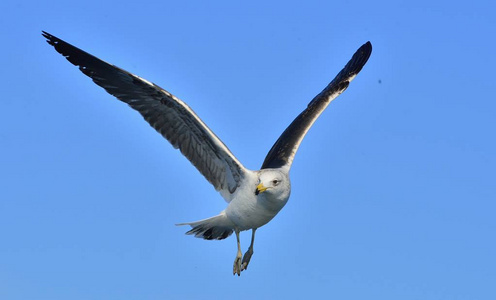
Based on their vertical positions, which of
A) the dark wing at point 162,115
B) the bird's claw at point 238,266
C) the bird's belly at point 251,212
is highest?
the dark wing at point 162,115

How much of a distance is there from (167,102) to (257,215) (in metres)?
2.76

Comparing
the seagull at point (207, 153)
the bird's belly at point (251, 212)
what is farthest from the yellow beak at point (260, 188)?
the bird's belly at point (251, 212)

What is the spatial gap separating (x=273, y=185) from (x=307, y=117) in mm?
3929

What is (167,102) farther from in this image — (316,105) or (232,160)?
(316,105)

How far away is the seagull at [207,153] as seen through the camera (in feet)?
52.4

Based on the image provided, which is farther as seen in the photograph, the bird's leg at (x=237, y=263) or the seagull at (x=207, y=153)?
the bird's leg at (x=237, y=263)

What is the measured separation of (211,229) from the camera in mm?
17484

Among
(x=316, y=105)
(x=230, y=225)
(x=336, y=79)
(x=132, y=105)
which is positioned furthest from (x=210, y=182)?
(x=336, y=79)

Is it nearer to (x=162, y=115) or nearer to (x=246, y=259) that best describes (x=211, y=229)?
(x=246, y=259)

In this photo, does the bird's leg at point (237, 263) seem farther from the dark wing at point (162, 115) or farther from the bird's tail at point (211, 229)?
the dark wing at point (162, 115)

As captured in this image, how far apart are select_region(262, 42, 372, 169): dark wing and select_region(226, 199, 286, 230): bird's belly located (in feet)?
3.81

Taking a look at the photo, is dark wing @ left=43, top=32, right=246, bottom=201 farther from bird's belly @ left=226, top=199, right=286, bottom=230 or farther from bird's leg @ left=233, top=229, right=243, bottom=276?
bird's leg @ left=233, top=229, right=243, bottom=276

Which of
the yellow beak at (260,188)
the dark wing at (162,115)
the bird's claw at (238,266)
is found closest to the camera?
the yellow beak at (260,188)

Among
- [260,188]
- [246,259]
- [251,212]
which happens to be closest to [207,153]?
[251,212]
